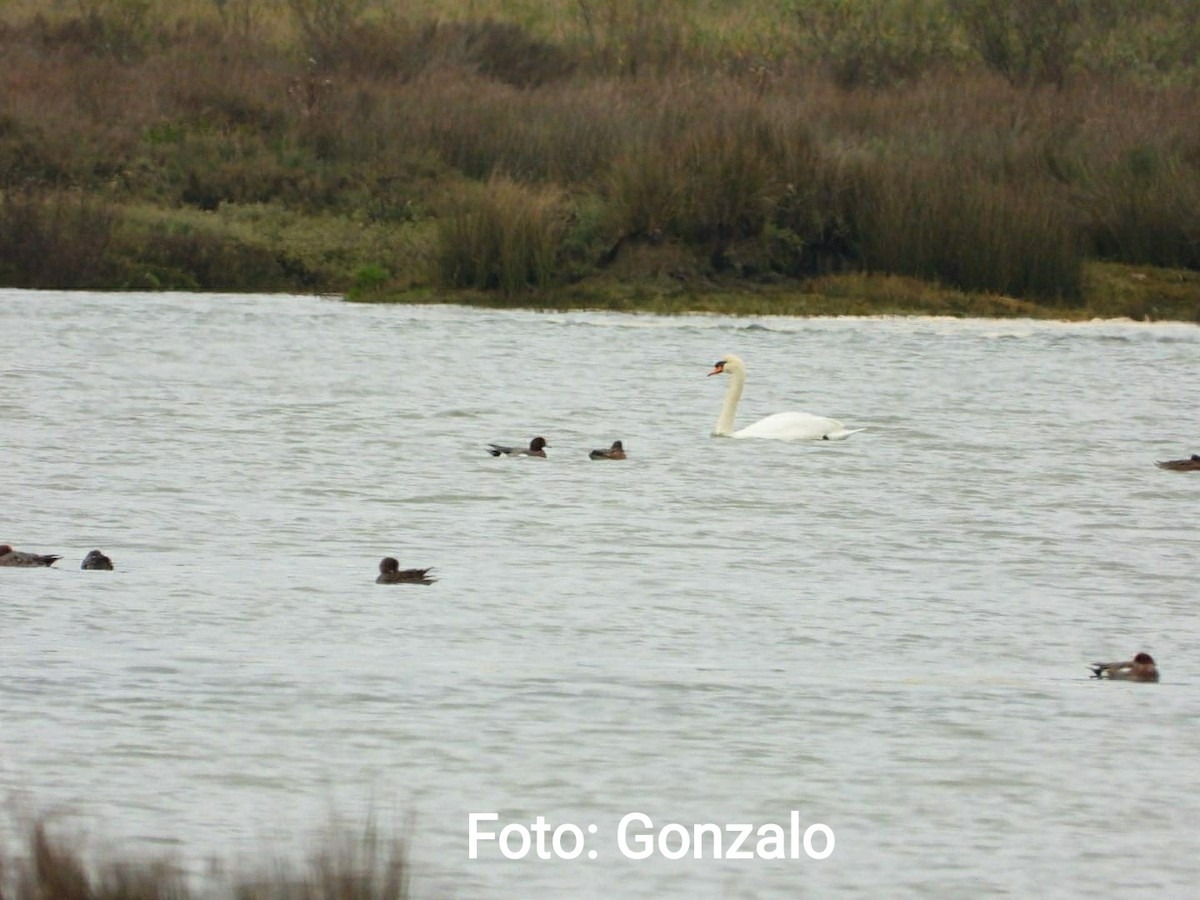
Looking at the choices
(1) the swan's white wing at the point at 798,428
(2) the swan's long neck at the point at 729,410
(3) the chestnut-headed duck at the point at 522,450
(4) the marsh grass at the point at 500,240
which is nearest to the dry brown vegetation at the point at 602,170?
(4) the marsh grass at the point at 500,240

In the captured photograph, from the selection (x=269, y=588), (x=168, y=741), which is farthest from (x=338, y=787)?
(x=269, y=588)

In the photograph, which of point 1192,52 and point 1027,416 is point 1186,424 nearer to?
point 1027,416

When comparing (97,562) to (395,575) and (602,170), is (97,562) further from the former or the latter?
(602,170)

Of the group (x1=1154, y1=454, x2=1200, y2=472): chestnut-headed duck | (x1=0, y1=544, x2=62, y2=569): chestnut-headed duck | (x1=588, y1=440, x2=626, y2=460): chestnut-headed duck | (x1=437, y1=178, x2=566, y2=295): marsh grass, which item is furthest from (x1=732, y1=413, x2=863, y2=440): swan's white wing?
(x1=437, y1=178, x2=566, y2=295): marsh grass

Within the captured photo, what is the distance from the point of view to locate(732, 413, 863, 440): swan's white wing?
1659 centimetres

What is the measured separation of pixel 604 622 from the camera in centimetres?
991

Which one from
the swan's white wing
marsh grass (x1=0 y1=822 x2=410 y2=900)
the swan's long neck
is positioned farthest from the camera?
the swan's long neck

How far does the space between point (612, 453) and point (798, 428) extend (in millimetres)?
1809

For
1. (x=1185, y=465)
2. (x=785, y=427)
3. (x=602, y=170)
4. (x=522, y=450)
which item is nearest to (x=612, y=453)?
(x=522, y=450)

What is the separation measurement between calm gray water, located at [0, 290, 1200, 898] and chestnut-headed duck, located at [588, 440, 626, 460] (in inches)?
2.4

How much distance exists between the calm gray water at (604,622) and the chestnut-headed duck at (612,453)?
60 mm

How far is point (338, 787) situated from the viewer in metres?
7.04

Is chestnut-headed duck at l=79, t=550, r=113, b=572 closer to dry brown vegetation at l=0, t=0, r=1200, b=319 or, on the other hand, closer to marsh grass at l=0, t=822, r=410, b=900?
marsh grass at l=0, t=822, r=410, b=900

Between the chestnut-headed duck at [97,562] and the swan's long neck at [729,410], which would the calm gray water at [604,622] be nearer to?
the chestnut-headed duck at [97,562]
